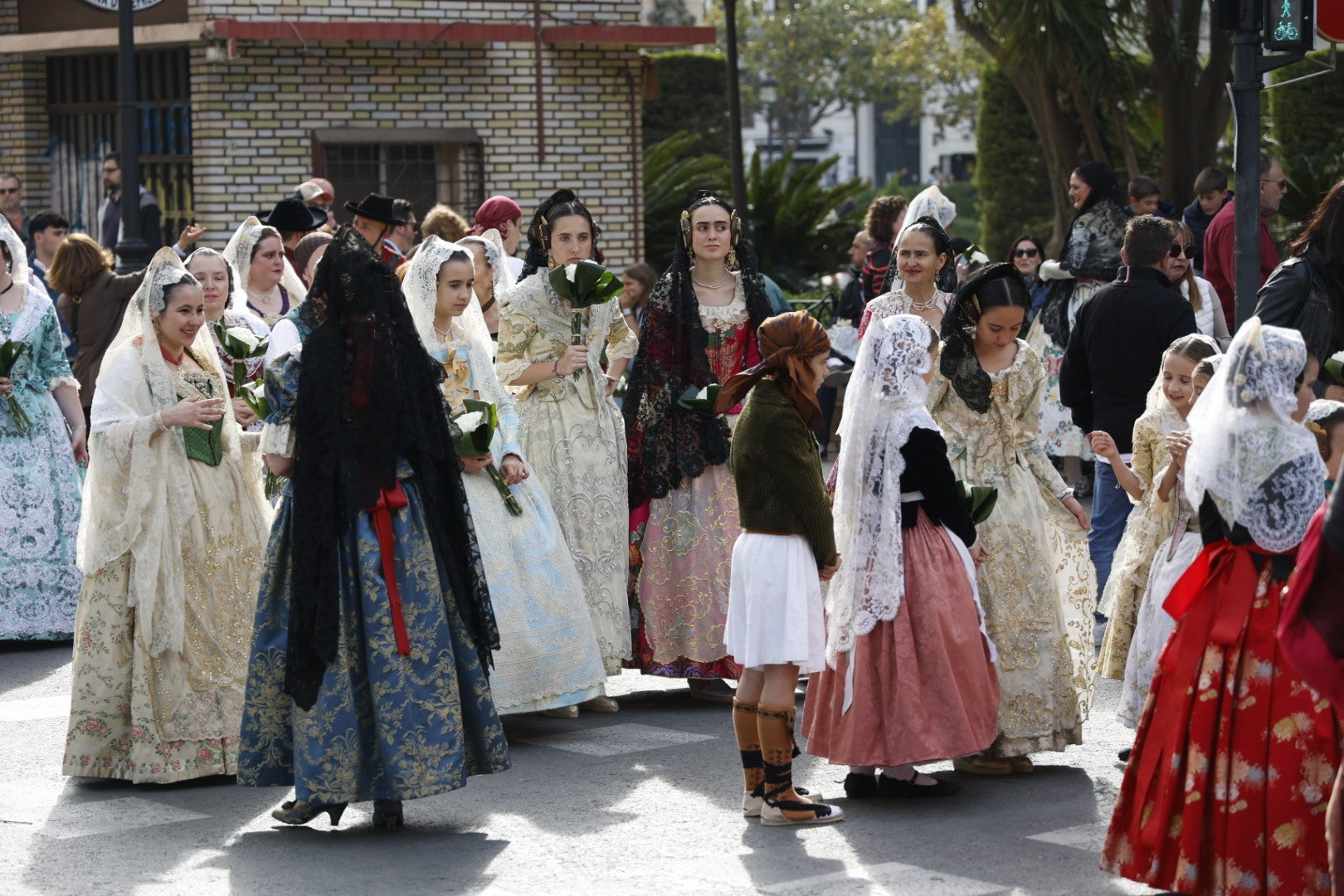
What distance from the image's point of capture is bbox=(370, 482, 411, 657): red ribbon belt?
6.24m

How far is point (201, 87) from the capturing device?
57.3 ft

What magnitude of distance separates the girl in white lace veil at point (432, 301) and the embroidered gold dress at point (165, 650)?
92cm

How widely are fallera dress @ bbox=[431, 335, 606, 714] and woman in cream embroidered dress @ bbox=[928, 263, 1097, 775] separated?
5.68 ft

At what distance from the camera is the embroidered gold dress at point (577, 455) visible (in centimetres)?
850

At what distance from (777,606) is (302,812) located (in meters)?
1.70

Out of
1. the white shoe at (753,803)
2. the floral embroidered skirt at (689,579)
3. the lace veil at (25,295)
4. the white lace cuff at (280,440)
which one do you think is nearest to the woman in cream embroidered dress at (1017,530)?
the white shoe at (753,803)

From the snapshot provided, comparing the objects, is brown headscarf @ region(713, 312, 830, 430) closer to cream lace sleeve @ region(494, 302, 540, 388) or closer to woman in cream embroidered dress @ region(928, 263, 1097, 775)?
woman in cream embroidered dress @ region(928, 263, 1097, 775)

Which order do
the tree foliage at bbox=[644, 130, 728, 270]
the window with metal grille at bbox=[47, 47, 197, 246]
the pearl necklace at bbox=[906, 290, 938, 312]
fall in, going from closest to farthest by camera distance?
the pearl necklace at bbox=[906, 290, 938, 312]
the window with metal grille at bbox=[47, 47, 197, 246]
the tree foliage at bbox=[644, 130, 728, 270]

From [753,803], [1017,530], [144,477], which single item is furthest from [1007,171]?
[753,803]

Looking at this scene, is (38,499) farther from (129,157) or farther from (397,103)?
(397,103)

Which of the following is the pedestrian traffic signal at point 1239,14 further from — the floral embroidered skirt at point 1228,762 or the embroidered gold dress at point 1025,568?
the floral embroidered skirt at point 1228,762

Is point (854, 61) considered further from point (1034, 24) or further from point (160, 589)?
point (160, 589)

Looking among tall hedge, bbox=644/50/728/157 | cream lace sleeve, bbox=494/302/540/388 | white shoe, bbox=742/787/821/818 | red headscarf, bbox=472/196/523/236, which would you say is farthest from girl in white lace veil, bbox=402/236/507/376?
tall hedge, bbox=644/50/728/157

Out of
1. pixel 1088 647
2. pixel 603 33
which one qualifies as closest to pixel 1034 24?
pixel 603 33
